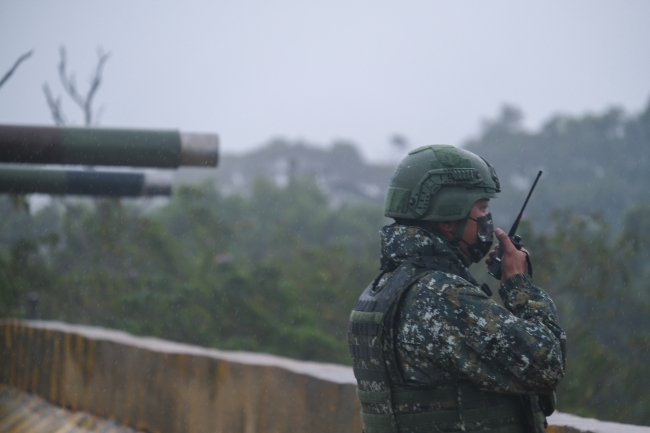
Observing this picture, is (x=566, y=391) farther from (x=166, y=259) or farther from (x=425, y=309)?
(x=425, y=309)

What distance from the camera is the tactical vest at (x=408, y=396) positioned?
9.29 ft

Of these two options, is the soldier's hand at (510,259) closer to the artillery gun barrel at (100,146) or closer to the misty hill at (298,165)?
the artillery gun barrel at (100,146)

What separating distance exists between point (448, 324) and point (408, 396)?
1.04 feet

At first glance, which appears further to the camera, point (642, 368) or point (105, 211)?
point (105, 211)

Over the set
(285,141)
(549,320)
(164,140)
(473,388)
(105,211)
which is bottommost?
(285,141)

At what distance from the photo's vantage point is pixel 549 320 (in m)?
2.80

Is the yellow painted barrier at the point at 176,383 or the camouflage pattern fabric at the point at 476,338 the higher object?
the camouflage pattern fabric at the point at 476,338

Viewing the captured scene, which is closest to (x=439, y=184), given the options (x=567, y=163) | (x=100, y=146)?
(x=100, y=146)

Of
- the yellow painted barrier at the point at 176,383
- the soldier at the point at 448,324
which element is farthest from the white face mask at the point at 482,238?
the yellow painted barrier at the point at 176,383

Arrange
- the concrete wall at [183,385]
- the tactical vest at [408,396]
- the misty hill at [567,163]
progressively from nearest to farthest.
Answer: the tactical vest at [408,396], the concrete wall at [183,385], the misty hill at [567,163]

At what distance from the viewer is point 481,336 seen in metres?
2.71

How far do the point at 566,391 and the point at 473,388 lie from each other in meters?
9.21

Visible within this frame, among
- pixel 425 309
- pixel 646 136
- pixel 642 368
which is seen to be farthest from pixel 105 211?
pixel 646 136

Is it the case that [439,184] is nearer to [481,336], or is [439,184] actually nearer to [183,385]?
[481,336]
